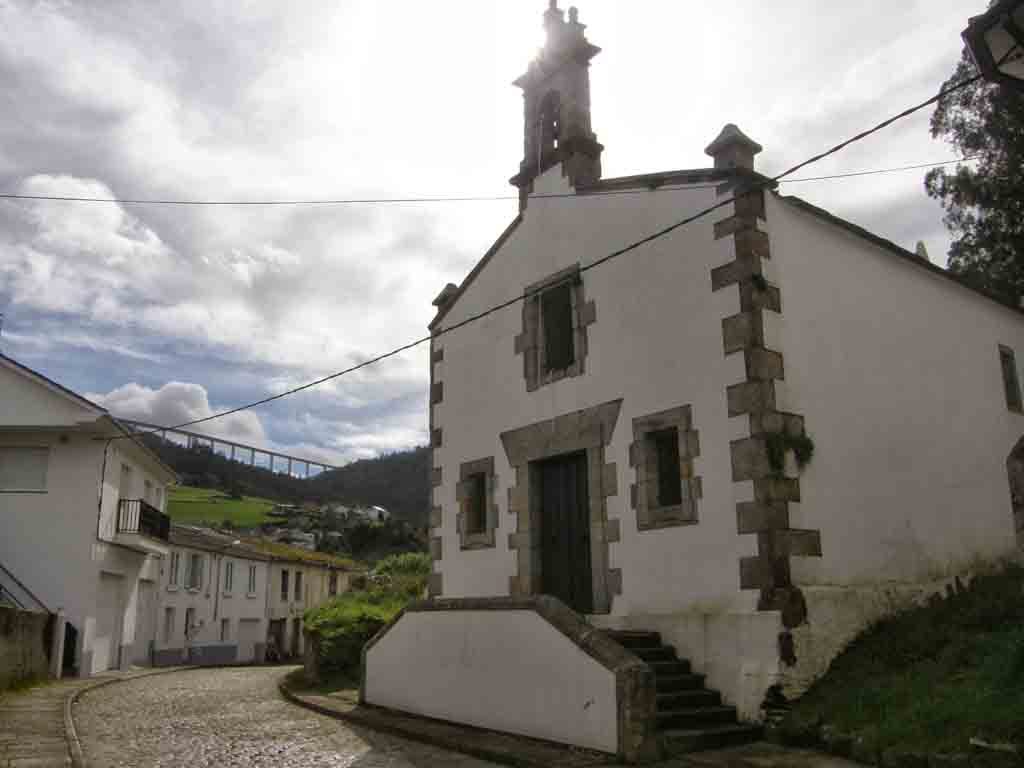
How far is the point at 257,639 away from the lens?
35.9m

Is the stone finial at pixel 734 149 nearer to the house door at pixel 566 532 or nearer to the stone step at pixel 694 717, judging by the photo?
the house door at pixel 566 532

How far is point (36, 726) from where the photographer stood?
10.1 metres

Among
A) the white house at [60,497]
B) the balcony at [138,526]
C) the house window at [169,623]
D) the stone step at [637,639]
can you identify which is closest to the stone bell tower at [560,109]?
the stone step at [637,639]

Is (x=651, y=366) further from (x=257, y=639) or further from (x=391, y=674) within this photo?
(x=257, y=639)

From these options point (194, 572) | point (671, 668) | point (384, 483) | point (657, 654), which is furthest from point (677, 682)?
point (384, 483)

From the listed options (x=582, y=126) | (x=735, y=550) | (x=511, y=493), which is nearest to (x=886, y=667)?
(x=735, y=550)

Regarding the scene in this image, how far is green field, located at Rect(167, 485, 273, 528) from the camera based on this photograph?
54.0 m

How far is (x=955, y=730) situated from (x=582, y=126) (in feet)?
28.8

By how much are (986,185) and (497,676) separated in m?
14.5

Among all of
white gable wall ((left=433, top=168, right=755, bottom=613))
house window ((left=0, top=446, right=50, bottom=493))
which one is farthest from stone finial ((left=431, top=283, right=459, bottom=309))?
house window ((left=0, top=446, right=50, bottom=493))

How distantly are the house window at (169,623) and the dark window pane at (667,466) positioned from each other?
74.7 ft

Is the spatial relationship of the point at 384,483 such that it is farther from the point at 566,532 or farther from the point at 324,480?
the point at 566,532

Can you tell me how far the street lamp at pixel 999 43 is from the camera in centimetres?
625

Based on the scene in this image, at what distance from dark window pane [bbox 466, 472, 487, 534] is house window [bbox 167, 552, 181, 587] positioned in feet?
62.8
